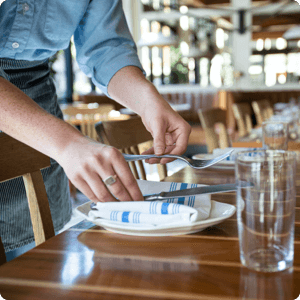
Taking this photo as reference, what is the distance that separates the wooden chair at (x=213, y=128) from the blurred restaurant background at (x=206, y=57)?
216 cm

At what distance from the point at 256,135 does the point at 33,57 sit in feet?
5.12

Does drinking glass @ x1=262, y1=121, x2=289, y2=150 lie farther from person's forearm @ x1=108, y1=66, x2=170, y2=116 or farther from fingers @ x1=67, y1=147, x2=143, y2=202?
fingers @ x1=67, y1=147, x2=143, y2=202

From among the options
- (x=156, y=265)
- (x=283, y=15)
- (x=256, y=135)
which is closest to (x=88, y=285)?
(x=156, y=265)

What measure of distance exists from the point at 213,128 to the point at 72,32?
1762 millimetres

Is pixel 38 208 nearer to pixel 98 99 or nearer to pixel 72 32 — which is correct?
pixel 72 32

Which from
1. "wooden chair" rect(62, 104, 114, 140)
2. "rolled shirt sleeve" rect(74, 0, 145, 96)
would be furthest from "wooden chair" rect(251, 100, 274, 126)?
"rolled shirt sleeve" rect(74, 0, 145, 96)

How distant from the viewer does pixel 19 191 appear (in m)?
1.09

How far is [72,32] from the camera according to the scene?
1.08m

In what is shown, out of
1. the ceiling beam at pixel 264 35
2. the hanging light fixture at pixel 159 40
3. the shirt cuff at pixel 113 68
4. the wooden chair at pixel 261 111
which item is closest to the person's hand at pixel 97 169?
the shirt cuff at pixel 113 68

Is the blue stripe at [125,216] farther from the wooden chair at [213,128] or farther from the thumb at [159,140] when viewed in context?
the wooden chair at [213,128]

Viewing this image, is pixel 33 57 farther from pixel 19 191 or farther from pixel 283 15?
pixel 283 15

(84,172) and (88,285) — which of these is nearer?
(88,285)

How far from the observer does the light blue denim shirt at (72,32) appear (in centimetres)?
97

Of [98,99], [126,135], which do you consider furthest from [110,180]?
[98,99]
